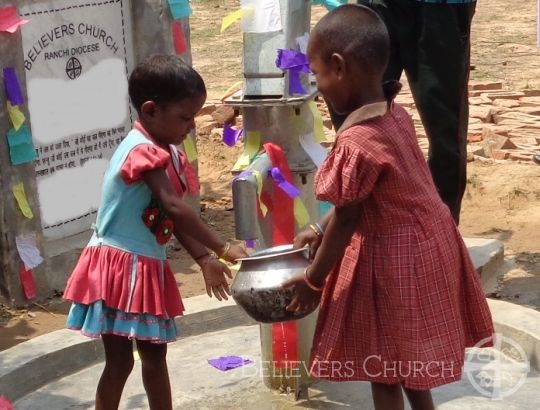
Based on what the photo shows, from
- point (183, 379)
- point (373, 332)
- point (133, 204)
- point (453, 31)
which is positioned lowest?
A: point (183, 379)

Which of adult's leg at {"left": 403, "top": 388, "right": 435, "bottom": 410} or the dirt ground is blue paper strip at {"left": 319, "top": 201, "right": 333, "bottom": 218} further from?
the dirt ground

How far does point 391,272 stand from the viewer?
2904mm

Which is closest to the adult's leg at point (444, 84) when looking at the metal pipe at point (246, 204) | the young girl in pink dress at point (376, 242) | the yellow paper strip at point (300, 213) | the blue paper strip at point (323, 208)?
the blue paper strip at point (323, 208)

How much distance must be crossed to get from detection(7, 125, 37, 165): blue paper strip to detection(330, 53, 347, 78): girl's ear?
7.94 feet

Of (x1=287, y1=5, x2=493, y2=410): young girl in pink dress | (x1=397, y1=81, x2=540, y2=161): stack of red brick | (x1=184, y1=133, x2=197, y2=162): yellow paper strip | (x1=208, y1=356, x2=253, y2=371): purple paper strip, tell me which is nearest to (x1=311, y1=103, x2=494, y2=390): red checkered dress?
(x1=287, y1=5, x2=493, y2=410): young girl in pink dress

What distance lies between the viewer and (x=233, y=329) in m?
4.55

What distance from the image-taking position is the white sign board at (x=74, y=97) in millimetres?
5148

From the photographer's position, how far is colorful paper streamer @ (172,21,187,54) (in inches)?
228

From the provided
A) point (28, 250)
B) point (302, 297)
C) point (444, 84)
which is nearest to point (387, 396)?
point (302, 297)

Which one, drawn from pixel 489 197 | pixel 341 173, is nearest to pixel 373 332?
pixel 341 173

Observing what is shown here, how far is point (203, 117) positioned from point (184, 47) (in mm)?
2709

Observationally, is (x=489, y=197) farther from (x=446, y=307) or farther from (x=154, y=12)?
(x=446, y=307)

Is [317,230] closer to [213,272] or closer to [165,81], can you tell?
[213,272]

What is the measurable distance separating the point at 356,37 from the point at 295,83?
26.7 inches
